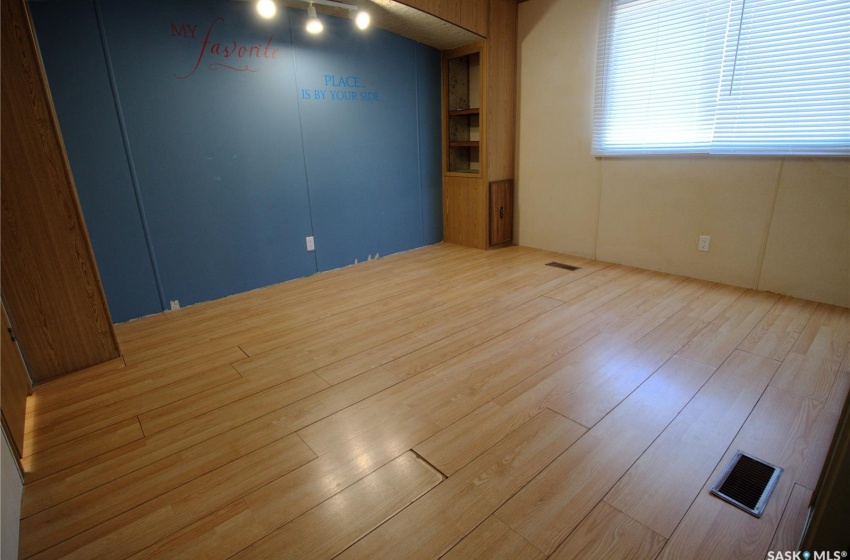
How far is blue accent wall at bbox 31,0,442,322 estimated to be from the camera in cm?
267

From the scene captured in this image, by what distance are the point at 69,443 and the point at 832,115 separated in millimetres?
4606

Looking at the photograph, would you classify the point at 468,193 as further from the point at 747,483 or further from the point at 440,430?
the point at 747,483

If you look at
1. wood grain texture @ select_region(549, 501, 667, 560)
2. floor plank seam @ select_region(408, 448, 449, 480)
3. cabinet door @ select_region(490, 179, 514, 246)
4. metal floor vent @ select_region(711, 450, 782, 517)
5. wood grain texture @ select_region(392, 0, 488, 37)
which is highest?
wood grain texture @ select_region(392, 0, 488, 37)

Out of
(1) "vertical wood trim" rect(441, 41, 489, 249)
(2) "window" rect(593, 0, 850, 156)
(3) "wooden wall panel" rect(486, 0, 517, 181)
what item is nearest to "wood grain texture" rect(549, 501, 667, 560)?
(2) "window" rect(593, 0, 850, 156)

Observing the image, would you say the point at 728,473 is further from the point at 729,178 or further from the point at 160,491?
the point at 729,178

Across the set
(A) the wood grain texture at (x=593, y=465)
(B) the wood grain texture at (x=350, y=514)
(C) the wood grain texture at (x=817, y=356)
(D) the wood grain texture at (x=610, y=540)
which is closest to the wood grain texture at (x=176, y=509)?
(B) the wood grain texture at (x=350, y=514)

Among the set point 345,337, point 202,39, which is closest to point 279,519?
point 345,337

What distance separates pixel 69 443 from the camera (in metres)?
1.77

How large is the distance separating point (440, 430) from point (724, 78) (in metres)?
3.28

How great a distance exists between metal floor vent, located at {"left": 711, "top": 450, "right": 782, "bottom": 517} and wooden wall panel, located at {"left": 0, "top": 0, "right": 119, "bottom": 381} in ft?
10.1

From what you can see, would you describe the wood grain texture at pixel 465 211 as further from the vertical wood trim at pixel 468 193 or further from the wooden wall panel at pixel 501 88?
the wooden wall panel at pixel 501 88

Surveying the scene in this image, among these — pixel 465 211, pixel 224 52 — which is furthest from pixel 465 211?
pixel 224 52

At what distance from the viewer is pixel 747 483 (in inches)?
57.7

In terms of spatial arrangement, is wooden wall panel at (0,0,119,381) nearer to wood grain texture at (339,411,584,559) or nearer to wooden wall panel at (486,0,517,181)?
wood grain texture at (339,411,584,559)
